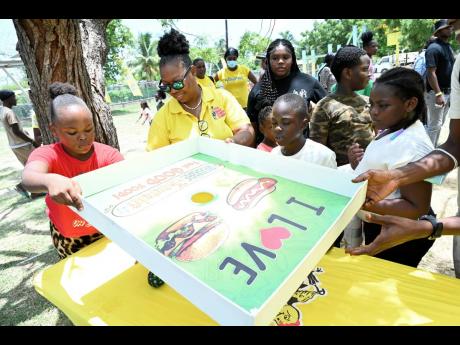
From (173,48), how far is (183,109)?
1.44 ft

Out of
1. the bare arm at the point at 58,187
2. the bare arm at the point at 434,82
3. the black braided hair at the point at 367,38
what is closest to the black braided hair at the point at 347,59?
the bare arm at the point at 58,187

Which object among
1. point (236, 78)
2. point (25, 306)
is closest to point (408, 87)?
point (25, 306)

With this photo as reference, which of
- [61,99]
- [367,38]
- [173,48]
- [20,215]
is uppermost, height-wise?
[367,38]

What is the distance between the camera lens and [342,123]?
222cm

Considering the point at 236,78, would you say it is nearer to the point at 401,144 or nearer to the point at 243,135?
the point at 243,135

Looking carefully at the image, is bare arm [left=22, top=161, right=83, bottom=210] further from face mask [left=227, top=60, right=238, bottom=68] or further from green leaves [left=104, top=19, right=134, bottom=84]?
green leaves [left=104, top=19, right=134, bottom=84]

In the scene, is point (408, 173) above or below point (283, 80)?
below

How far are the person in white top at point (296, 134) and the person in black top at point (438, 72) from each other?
11.4 ft

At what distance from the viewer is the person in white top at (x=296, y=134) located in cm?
190

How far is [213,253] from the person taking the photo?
0.95 metres
